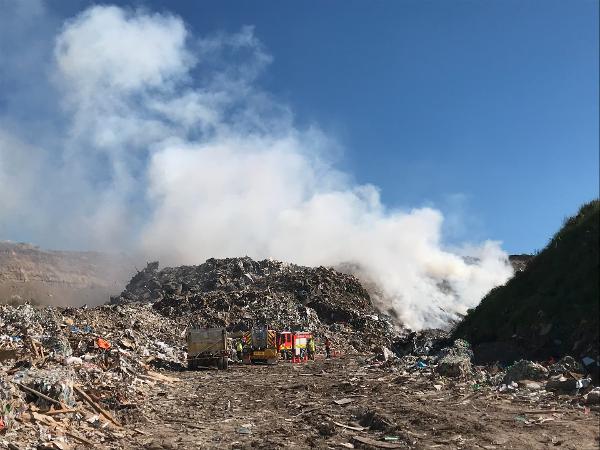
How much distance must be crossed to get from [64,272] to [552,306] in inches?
3605

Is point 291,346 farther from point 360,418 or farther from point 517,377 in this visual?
point 360,418

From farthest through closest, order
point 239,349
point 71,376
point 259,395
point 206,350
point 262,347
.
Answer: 1. point 239,349
2. point 262,347
3. point 206,350
4. point 259,395
5. point 71,376

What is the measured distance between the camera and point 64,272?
91500 millimetres

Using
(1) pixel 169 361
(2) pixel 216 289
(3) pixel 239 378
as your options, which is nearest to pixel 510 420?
(3) pixel 239 378

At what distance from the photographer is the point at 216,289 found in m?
43.8

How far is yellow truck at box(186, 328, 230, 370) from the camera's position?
2169 cm

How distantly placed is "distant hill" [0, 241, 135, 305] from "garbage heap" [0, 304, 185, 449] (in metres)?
44.6

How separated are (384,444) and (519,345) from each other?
8773 mm

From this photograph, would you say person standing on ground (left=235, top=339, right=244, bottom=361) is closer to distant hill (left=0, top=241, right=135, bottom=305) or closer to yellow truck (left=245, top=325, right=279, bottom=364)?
yellow truck (left=245, top=325, right=279, bottom=364)

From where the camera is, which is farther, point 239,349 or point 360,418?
point 239,349

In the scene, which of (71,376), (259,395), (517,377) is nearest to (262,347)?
(259,395)

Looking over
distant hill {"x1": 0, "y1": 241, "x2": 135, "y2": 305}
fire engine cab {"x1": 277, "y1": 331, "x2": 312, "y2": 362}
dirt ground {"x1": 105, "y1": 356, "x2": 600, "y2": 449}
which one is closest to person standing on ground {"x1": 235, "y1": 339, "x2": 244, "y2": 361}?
fire engine cab {"x1": 277, "y1": 331, "x2": 312, "y2": 362}

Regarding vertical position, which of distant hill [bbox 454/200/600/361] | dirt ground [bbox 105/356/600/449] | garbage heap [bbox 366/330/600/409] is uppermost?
distant hill [bbox 454/200/600/361]

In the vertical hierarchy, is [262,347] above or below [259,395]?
above
